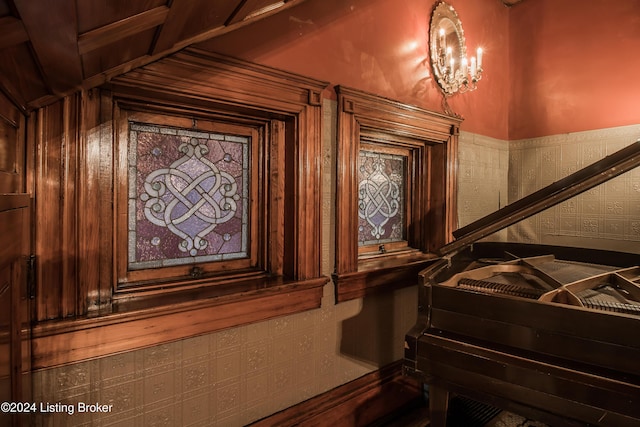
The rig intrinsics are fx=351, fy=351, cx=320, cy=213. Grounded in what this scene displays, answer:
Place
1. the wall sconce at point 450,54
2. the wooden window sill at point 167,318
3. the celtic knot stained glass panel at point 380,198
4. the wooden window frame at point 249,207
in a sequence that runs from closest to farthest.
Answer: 1. the wooden window sill at point 167,318
2. the wooden window frame at point 249,207
3. the celtic knot stained glass panel at point 380,198
4. the wall sconce at point 450,54

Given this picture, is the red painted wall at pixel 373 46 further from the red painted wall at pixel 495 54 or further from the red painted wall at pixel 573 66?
the red painted wall at pixel 573 66

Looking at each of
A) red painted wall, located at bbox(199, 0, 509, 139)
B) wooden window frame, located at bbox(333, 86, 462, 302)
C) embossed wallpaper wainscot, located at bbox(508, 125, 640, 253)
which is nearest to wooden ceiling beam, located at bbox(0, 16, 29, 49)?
red painted wall, located at bbox(199, 0, 509, 139)

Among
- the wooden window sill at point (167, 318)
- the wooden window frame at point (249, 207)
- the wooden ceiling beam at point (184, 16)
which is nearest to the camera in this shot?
the wooden ceiling beam at point (184, 16)

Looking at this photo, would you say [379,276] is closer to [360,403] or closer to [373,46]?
[360,403]

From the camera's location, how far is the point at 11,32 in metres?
0.69

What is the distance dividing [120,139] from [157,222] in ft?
1.49

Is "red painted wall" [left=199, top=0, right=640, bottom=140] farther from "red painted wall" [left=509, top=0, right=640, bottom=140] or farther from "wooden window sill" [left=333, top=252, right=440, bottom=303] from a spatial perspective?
"wooden window sill" [left=333, top=252, right=440, bottom=303]

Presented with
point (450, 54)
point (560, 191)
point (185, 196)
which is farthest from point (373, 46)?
point (185, 196)

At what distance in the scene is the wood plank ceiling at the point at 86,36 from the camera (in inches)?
27.9

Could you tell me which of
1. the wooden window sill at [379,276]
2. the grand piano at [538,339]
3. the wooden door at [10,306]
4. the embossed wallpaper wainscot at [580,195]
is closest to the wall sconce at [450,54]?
the embossed wallpaper wainscot at [580,195]

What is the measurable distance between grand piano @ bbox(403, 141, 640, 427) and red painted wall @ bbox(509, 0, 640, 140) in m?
1.84

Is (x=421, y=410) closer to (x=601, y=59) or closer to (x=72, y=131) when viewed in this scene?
(x=72, y=131)

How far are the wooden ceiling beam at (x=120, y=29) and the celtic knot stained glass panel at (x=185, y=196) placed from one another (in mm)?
897

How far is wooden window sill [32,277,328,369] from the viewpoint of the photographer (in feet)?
4.69
